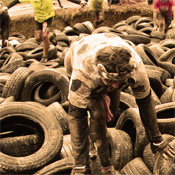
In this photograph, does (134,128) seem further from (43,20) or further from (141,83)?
(43,20)

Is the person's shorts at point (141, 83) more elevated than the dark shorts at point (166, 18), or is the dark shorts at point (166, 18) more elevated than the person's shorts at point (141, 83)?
the person's shorts at point (141, 83)

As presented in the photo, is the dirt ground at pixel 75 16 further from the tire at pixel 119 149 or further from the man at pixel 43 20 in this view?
the tire at pixel 119 149

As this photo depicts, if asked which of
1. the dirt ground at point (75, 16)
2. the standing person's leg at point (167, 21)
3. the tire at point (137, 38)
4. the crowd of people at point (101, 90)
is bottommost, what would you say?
the dirt ground at point (75, 16)

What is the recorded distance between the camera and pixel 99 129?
3609mm

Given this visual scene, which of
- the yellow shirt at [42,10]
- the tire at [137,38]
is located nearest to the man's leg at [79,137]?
the yellow shirt at [42,10]

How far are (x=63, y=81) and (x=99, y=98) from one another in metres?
2.51

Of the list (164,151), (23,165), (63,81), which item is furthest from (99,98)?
(63,81)

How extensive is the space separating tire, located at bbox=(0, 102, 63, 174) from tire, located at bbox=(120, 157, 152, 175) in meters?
0.81

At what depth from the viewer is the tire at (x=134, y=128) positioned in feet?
13.9

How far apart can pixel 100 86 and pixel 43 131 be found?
1492 mm

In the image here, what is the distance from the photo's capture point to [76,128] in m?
3.30

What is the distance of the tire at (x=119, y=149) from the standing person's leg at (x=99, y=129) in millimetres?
359

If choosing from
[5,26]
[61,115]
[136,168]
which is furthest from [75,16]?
[136,168]

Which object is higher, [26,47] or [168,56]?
[168,56]
